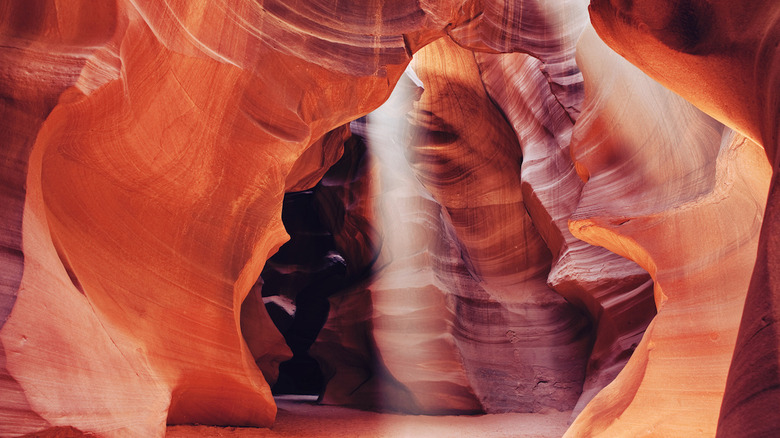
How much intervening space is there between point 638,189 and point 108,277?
4.88 meters

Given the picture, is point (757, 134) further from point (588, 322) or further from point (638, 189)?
point (588, 322)

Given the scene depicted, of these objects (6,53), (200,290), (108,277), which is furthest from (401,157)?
(6,53)

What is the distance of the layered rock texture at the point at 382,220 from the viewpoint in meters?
3.04

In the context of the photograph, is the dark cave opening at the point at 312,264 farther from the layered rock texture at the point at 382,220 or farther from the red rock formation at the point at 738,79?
the red rock formation at the point at 738,79

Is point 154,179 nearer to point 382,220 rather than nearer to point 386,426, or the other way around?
point 386,426

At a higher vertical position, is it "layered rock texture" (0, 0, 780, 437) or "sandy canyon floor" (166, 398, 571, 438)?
"layered rock texture" (0, 0, 780, 437)

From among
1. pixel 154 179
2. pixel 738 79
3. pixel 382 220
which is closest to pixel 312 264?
pixel 382 220

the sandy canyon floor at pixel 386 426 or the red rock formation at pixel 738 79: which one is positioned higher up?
the red rock formation at pixel 738 79

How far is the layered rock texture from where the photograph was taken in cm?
304

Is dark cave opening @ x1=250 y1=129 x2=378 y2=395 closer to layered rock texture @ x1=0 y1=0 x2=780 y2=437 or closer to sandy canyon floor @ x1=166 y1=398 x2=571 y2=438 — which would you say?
layered rock texture @ x1=0 y1=0 x2=780 y2=437

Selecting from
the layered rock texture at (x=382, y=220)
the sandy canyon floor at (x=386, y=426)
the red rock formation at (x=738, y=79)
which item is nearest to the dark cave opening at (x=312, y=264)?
the layered rock texture at (x=382, y=220)

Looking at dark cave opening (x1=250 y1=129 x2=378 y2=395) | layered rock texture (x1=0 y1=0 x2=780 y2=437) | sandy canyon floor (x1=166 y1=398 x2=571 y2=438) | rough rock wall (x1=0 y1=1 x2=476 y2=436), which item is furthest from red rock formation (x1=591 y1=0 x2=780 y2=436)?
dark cave opening (x1=250 y1=129 x2=378 y2=395)

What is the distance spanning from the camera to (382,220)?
Result: 381 inches

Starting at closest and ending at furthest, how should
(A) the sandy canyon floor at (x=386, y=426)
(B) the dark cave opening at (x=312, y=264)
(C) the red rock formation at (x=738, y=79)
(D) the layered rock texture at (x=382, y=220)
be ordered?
(C) the red rock formation at (x=738, y=79) → (D) the layered rock texture at (x=382, y=220) → (A) the sandy canyon floor at (x=386, y=426) → (B) the dark cave opening at (x=312, y=264)
